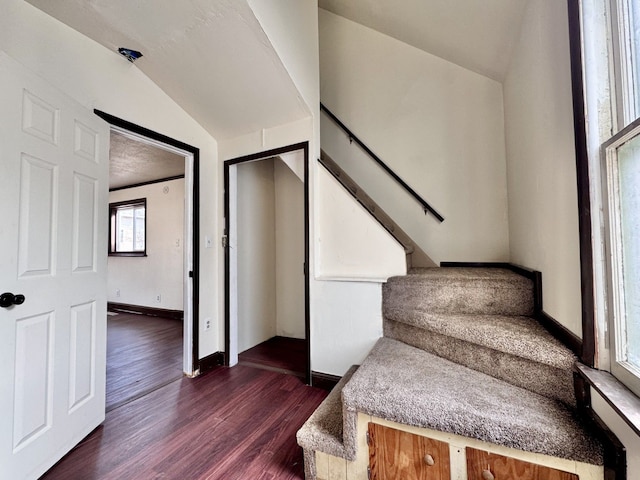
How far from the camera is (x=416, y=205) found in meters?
2.77

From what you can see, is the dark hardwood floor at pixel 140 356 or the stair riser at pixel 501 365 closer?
the stair riser at pixel 501 365

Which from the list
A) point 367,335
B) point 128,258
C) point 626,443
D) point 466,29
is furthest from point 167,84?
point 128,258

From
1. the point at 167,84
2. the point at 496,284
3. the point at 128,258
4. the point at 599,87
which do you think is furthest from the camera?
the point at 128,258

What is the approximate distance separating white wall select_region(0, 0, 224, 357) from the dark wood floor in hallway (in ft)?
1.95

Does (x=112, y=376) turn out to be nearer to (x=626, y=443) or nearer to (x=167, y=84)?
(x=167, y=84)

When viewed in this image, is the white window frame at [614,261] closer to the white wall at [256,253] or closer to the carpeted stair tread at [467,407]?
the carpeted stair tread at [467,407]

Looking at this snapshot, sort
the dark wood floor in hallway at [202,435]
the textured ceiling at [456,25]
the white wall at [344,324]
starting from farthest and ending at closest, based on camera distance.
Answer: the white wall at [344,324], the textured ceiling at [456,25], the dark wood floor in hallway at [202,435]

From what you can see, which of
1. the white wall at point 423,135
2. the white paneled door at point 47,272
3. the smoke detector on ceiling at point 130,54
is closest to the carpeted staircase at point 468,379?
the white wall at point 423,135

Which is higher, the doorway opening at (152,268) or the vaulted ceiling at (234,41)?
the vaulted ceiling at (234,41)

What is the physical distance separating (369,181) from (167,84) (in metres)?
2.03

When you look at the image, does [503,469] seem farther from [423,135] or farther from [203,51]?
[203,51]

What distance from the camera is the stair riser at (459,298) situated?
5.47ft

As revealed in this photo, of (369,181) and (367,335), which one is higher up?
(369,181)

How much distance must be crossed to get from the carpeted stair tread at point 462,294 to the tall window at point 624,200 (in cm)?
72
